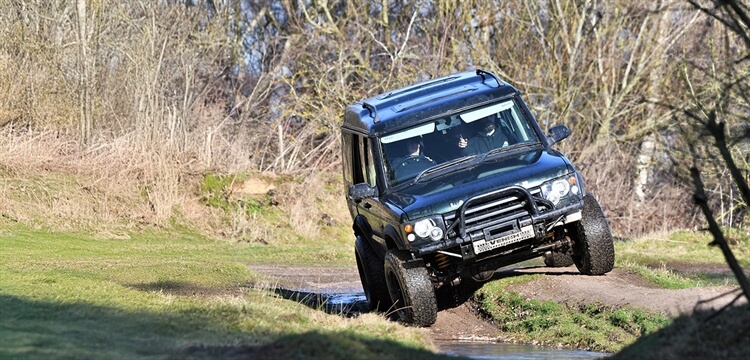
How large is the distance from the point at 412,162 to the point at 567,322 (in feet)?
7.85

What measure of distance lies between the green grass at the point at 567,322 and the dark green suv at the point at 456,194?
629mm

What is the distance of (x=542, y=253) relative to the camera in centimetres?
1289

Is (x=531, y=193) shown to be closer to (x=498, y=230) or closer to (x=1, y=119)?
(x=498, y=230)

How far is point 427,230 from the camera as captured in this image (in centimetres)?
1176

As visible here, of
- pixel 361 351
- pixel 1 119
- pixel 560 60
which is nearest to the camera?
pixel 361 351

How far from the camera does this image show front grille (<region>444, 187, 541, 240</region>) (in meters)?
11.8

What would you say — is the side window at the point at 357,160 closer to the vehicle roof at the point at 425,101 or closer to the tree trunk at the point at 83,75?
the vehicle roof at the point at 425,101

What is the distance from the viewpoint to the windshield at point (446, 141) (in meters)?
13.0

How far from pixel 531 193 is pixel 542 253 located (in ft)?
3.84

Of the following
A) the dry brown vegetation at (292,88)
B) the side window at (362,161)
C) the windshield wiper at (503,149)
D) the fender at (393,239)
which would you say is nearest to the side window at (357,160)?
the side window at (362,161)

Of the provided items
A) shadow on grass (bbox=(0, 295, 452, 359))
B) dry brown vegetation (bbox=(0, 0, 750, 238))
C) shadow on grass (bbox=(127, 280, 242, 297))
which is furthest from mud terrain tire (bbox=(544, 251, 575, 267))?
dry brown vegetation (bbox=(0, 0, 750, 238))

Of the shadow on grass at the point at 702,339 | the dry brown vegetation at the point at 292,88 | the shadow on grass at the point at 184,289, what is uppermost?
the dry brown vegetation at the point at 292,88

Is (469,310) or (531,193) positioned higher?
(531,193)

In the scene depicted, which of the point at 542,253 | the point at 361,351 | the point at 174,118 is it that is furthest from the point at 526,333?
the point at 174,118
